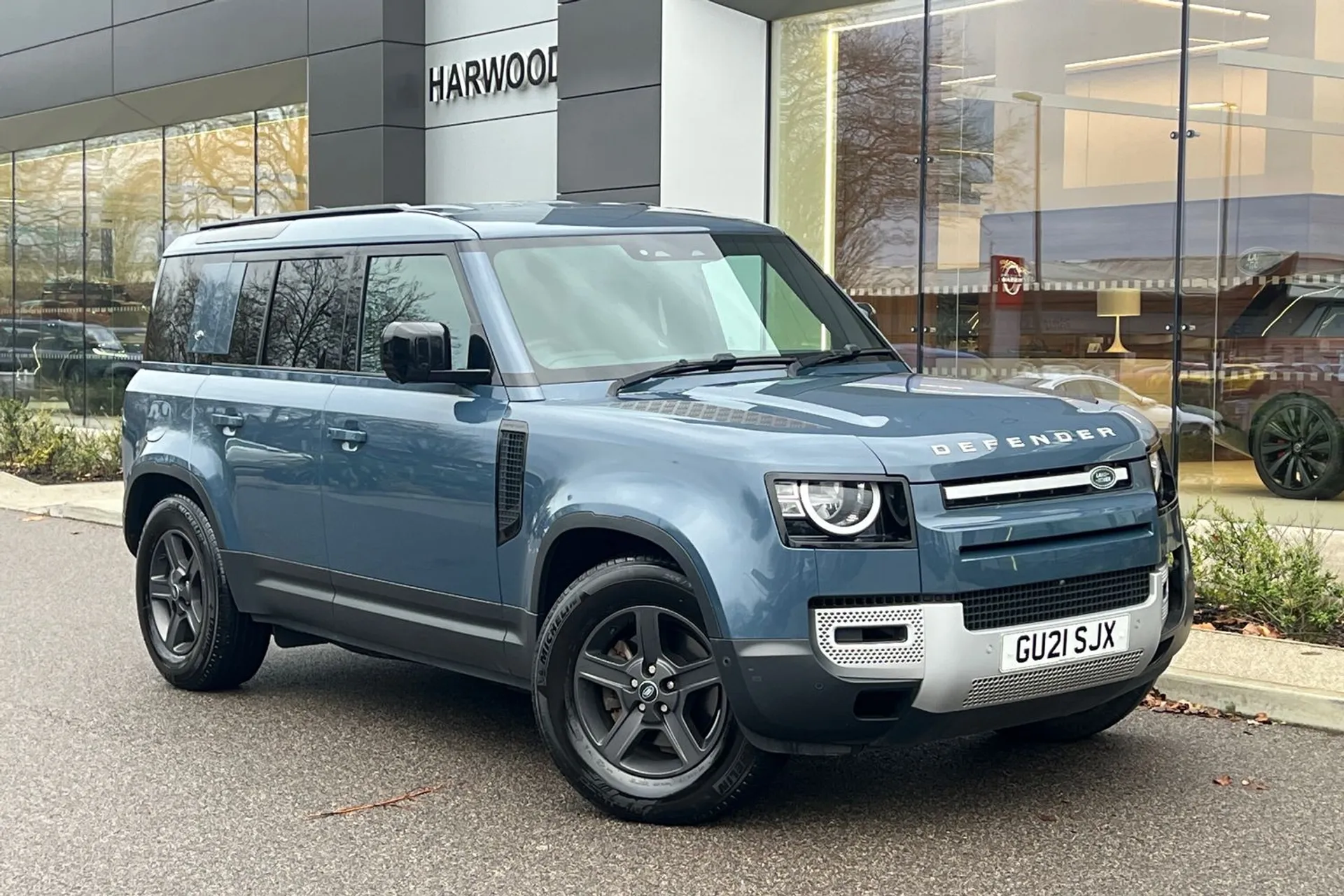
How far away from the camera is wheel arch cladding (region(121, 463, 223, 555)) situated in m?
7.08

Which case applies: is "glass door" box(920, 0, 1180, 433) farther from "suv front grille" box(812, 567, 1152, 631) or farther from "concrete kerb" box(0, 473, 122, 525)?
"suv front grille" box(812, 567, 1152, 631)

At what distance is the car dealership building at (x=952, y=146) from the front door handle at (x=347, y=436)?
A: 7629mm

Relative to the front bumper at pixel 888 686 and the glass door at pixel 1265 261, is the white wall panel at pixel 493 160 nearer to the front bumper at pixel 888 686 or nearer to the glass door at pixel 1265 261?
the glass door at pixel 1265 261

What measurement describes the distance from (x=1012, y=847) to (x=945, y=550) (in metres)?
0.97

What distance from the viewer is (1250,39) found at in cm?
1320

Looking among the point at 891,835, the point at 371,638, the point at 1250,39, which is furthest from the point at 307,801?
the point at 1250,39

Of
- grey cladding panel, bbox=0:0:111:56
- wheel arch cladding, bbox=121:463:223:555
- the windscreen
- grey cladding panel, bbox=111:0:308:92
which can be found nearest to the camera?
the windscreen

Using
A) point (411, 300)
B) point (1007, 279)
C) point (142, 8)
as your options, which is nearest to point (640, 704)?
point (411, 300)

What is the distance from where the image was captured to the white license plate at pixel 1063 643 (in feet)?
15.3

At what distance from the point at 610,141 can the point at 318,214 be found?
31.5 feet

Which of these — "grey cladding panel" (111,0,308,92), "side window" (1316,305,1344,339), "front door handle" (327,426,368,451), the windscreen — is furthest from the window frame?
"grey cladding panel" (111,0,308,92)

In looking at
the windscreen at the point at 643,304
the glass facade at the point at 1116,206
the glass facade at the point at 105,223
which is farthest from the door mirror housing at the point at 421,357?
the glass facade at the point at 105,223

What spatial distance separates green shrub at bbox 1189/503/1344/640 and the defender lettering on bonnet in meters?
3.26

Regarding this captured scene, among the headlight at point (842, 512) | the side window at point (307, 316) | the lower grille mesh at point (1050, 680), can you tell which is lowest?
the lower grille mesh at point (1050, 680)
